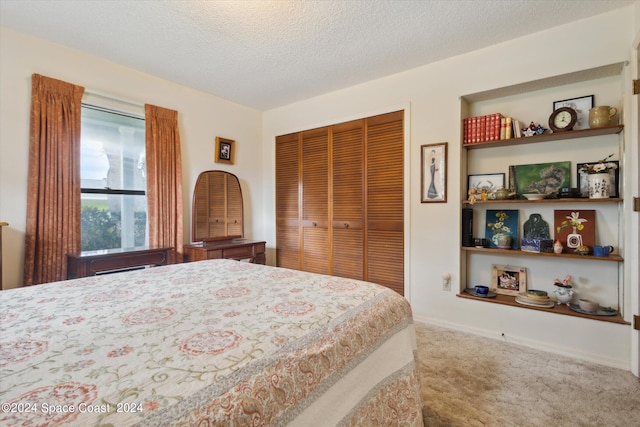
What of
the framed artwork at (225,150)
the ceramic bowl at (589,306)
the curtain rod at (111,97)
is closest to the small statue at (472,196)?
the ceramic bowl at (589,306)

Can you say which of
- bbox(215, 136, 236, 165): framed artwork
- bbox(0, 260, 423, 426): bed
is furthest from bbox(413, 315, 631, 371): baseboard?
bbox(215, 136, 236, 165): framed artwork

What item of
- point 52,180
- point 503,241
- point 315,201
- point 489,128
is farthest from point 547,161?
point 52,180

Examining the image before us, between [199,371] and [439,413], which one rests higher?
[199,371]

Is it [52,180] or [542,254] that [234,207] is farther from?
[542,254]

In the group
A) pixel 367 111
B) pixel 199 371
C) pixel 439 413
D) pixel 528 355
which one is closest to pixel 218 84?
pixel 367 111

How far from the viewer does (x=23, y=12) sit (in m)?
2.08

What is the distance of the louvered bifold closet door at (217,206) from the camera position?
11.7 ft

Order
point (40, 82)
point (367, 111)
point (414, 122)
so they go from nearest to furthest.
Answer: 1. point (40, 82)
2. point (414, 122)
3. point (367, 111)

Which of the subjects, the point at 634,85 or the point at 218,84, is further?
the point at 218,84

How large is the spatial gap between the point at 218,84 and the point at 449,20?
7.99 ft

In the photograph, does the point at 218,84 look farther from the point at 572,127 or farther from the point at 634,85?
the point at 634,85

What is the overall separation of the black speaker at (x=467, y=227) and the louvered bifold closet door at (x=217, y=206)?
109 inches

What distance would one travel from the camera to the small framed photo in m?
2.60

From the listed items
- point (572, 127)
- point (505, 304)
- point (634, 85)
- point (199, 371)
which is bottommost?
point (505, 304)
